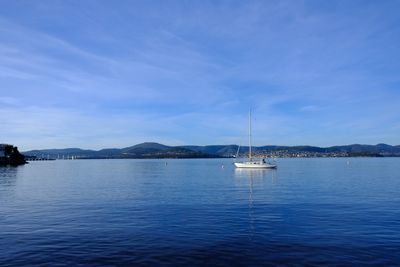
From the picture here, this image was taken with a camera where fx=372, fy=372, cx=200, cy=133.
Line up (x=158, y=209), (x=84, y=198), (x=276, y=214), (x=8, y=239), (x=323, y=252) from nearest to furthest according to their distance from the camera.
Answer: (x=323, y=252) → (x=8, y=239) → (x=276, y=214) → (x=158, y=209) → (x=84, y=198)

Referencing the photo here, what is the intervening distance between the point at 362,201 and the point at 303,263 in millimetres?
31203

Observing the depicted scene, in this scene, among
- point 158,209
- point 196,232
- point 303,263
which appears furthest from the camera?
point 158,209

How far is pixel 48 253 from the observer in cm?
2367

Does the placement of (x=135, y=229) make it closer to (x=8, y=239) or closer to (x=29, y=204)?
(x=8, y=239)

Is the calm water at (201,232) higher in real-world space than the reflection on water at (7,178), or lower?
lower

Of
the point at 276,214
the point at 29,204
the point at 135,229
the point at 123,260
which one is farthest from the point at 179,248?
the point at 29,204

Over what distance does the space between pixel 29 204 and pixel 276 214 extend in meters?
31.0

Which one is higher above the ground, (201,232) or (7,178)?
(7,178)

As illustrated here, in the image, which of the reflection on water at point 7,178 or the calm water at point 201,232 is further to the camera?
the reflection on water at point 7,178

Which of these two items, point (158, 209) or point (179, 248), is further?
point (158, 209)

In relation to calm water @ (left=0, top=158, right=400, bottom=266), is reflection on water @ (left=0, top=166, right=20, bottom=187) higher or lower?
higher

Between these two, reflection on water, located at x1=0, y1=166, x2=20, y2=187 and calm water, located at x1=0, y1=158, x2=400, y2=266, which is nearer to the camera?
calm water, located at x1=0, y1=158, x2=400, y2=266

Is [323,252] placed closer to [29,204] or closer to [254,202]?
[254,202]

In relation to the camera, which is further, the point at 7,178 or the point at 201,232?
the point at 7,178
